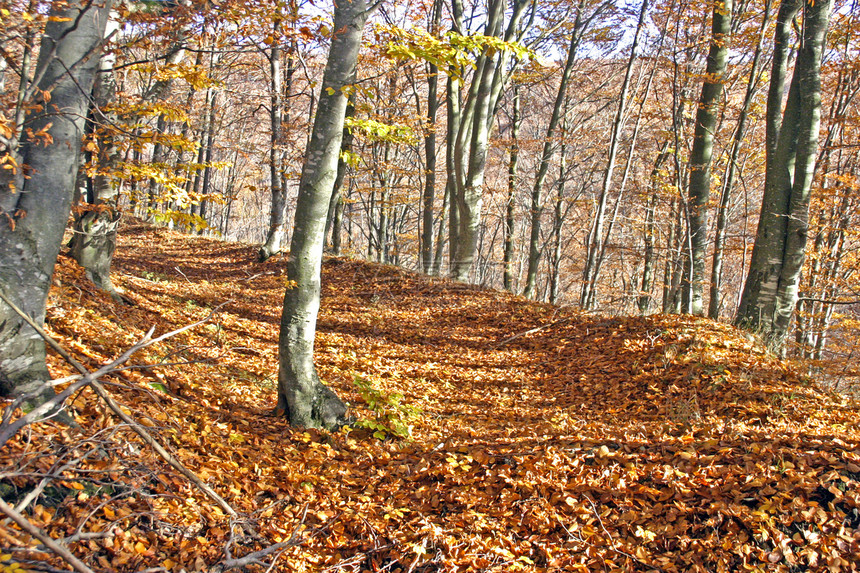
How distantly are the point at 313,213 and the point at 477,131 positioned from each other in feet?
26.4

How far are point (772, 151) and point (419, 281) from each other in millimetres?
7868

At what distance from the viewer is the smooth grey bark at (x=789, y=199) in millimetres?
6996

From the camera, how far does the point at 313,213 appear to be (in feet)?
15.7

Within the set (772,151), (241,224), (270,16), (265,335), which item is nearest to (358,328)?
(265,335)

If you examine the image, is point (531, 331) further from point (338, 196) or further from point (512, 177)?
point (338, 196)

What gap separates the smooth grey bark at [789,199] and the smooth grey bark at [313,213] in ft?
20.7

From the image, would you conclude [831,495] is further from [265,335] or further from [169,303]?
[169,303]

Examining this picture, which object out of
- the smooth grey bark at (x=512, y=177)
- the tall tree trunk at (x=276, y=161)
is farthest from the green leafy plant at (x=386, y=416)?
the smooth grey bark at (x=512, y=177)

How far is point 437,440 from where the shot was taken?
5289 millimetres

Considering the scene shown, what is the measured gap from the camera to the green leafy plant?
5.19 m

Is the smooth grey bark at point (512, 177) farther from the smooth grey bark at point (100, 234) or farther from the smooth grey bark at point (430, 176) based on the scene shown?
the smooth grey bark at point (100, 234)

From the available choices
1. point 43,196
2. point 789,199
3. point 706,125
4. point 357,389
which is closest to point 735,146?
point 706,125

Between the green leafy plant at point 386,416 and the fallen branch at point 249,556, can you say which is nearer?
the fallen branch at point 249,556

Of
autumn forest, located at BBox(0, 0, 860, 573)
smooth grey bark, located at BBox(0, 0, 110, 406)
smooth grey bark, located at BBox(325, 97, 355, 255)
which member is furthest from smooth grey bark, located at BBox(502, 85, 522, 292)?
smooth grey bark, located at BBox(0, 0, 110, 406)
